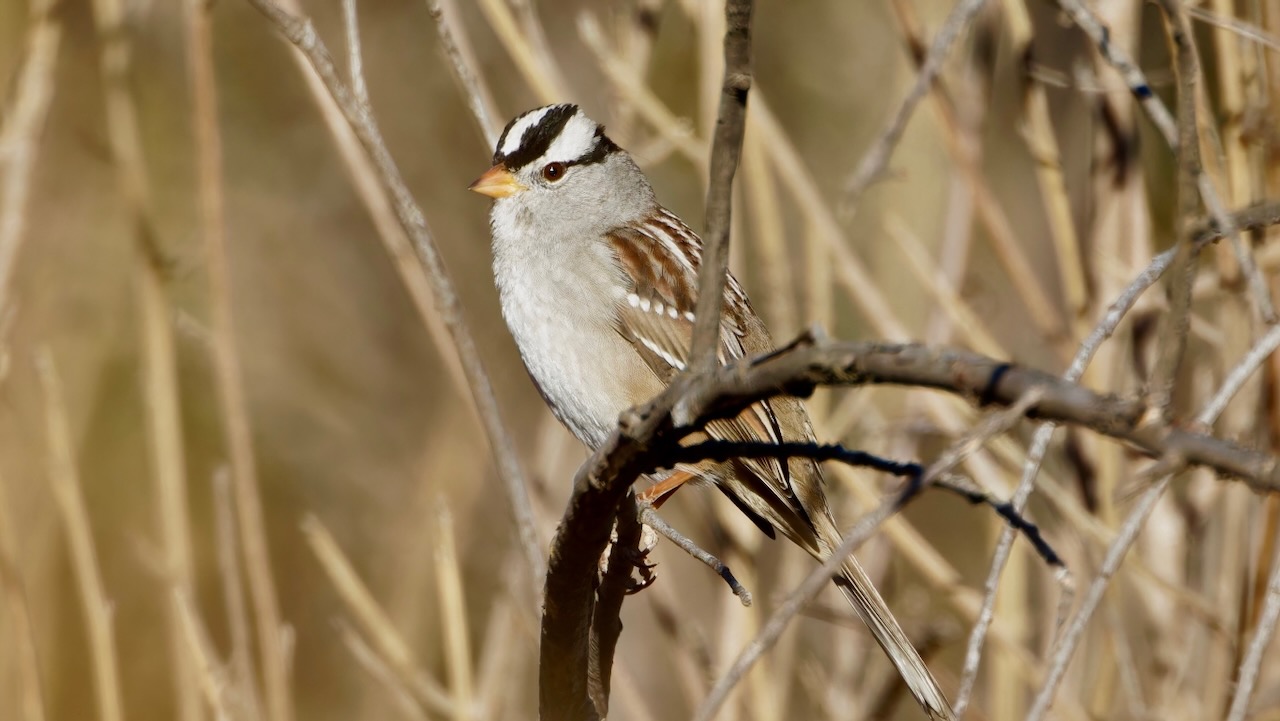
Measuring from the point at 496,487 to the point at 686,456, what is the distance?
10.6ft

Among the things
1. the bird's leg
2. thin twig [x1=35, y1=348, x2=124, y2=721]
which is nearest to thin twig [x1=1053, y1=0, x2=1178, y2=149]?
the bird's leg

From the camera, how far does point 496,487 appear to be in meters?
4.52

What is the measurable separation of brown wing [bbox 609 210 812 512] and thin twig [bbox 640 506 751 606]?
554 millimetres

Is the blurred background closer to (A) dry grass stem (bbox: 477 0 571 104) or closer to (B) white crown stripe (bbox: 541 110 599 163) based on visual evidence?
(A) dry grass stem (bbox: 477 0 571 104)

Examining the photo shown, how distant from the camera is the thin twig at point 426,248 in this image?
5.58 ft

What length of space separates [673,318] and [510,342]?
7.13 ft

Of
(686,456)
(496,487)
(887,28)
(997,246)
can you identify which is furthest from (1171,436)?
(887,28)

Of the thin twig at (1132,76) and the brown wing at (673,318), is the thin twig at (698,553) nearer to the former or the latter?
the brown wing at (673,318)

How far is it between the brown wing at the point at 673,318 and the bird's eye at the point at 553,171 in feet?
0.72

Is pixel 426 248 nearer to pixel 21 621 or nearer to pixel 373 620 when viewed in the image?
pixel 373 620

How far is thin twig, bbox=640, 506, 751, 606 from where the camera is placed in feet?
5.44

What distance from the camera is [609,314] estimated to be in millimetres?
2590

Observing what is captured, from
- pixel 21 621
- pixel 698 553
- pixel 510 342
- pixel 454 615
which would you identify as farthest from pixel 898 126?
pixel 510 342

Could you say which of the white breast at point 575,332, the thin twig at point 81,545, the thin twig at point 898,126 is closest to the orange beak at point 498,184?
the white breast at point 575,332
